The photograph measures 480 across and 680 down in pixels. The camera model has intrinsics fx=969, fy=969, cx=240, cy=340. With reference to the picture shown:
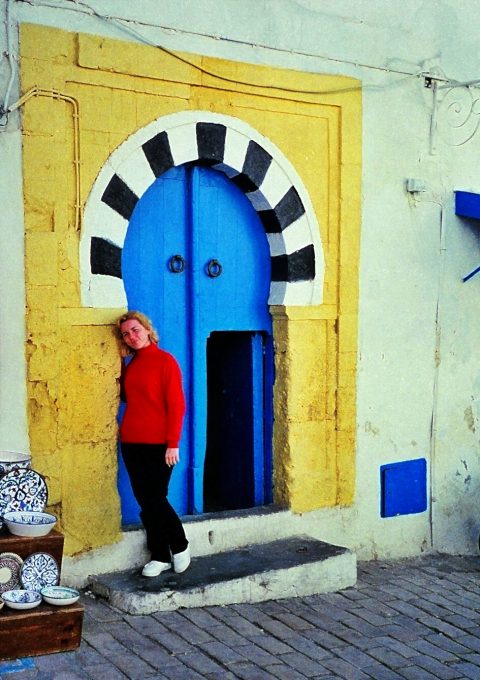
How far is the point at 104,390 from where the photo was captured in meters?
6.14

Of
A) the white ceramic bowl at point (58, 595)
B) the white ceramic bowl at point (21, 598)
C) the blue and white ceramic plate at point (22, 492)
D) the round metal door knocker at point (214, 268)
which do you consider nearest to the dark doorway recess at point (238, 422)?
the round metal door knocker at point (214, 268)

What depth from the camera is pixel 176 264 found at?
6594 millimetres

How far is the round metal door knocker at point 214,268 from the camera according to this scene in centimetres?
672

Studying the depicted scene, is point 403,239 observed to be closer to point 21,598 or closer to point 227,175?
point 227,175

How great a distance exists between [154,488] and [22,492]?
88 cm

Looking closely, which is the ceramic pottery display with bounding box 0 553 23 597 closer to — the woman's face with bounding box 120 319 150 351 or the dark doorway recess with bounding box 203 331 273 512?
the woman's face with bounding box 120 319 150 351

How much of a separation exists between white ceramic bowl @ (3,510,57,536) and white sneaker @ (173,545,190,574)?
103cm

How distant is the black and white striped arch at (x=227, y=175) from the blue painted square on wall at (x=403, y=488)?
155cm

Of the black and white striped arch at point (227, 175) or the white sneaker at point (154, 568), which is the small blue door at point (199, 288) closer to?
the black and white striped arch at point (227, 175)

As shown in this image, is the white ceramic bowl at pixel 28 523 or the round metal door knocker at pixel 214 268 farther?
the round metal door knocker at pixel 214 268

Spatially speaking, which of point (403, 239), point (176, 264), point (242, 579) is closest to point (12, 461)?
point (242, 579)

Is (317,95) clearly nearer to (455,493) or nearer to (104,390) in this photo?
(104,390)

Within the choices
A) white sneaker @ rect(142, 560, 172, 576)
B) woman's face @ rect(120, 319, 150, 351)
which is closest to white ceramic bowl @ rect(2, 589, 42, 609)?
white sneaker @ rect(142, 560, 172, 576)

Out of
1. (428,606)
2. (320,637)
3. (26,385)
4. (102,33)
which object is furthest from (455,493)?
(102,33)
